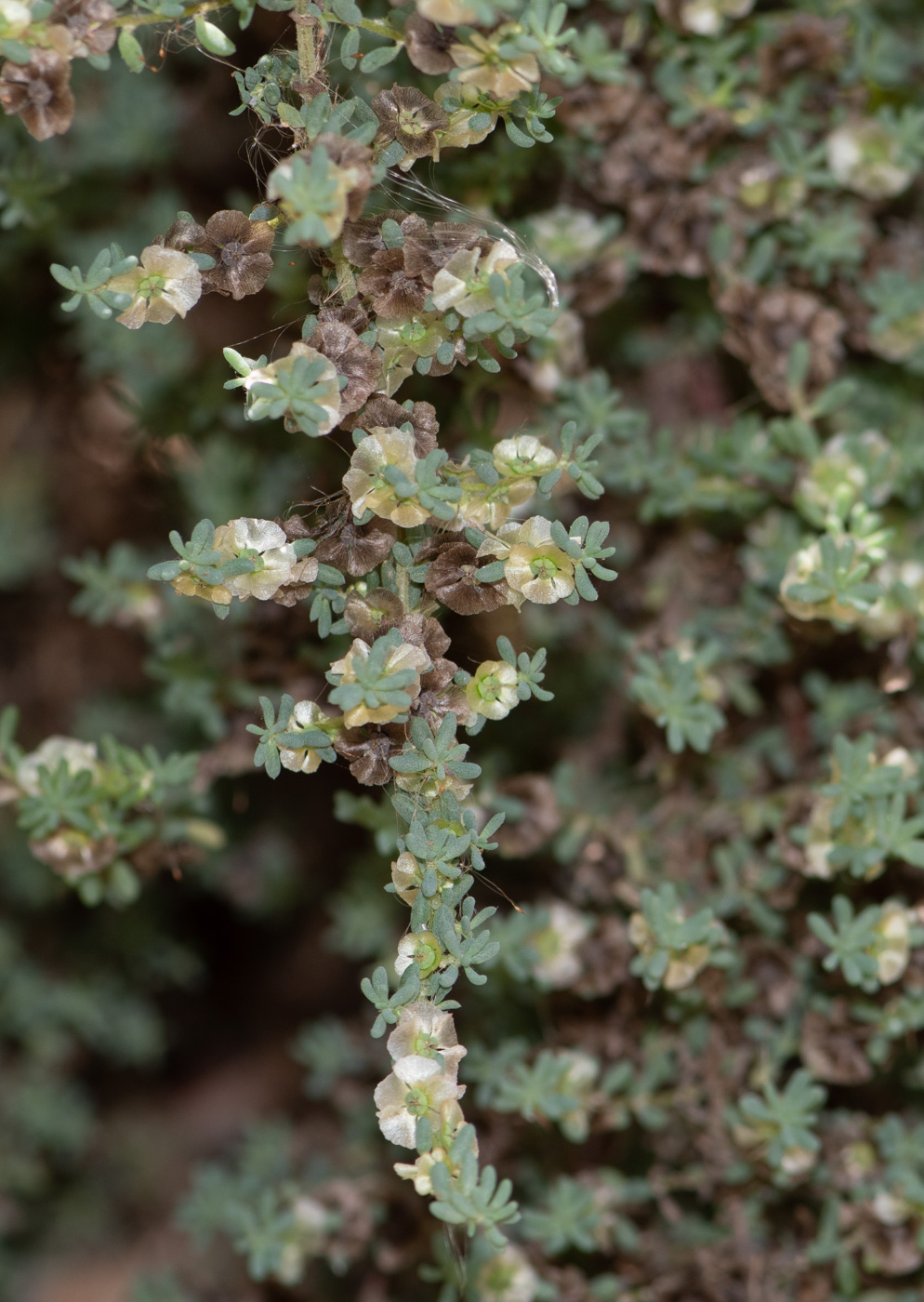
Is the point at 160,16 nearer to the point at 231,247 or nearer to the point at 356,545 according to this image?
the point at 231,247

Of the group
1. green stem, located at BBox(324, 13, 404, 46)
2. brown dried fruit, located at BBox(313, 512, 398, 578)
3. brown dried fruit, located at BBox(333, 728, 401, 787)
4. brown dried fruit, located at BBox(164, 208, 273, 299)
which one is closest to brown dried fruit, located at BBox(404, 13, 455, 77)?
green stem, located at BBox(324, 13, 404, 46)

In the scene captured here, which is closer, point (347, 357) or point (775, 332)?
point (347, 357)

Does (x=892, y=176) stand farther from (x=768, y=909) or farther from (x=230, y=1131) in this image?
(x=230, y=1131)

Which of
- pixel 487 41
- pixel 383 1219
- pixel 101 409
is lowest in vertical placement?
pixel 383 1219

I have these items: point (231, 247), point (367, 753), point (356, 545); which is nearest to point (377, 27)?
point (231, 247)

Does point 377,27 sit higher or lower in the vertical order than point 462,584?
higher

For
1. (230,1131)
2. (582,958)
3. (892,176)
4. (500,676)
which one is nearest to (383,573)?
(500,676)

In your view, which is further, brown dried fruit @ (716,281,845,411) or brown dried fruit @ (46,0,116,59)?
brown dried fruit @ (716,281,845,411)

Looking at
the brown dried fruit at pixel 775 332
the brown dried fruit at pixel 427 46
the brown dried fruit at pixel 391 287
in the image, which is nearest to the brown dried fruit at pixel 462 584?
the brown dried fruit at pixel 391 287

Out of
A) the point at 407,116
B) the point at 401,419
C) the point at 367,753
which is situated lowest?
the point at 367,753

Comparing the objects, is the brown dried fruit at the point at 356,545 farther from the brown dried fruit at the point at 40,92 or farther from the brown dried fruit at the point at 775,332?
the brown dried fruit at the point at 775,332

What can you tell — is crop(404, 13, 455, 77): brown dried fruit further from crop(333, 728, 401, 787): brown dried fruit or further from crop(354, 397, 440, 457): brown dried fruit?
crop(333, 728, 401, 787): brown dried fruit
